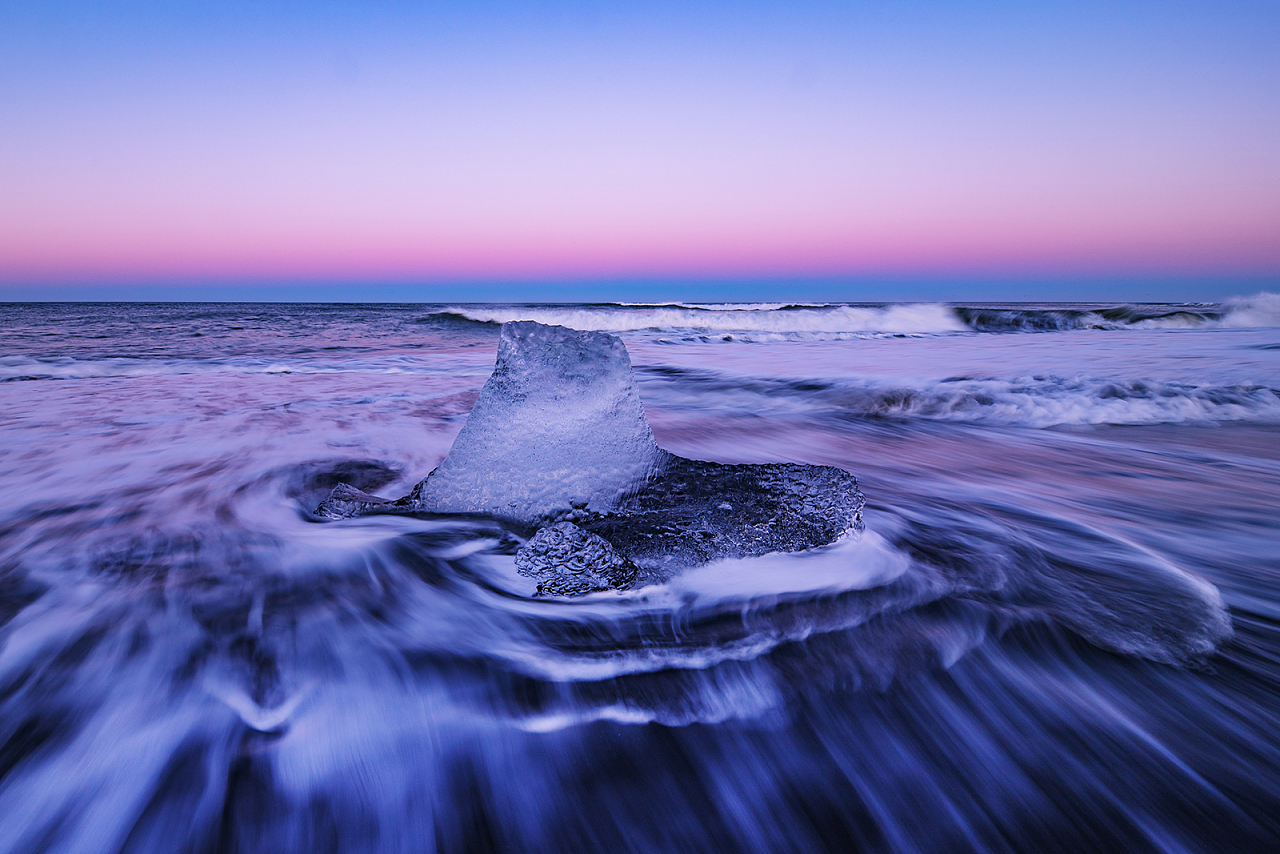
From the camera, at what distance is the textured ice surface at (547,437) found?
187 cm

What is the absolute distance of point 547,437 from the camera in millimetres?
1877

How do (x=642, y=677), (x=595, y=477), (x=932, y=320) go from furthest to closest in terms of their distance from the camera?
(x=932, y=320)
(x=595, y=477)
(x=642, y=677)

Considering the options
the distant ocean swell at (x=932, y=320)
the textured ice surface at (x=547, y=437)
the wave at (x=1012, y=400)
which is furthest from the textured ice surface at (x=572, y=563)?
the distant ocean swell at (x=932, y=320)

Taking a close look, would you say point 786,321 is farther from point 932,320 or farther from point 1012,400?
point 1012,400

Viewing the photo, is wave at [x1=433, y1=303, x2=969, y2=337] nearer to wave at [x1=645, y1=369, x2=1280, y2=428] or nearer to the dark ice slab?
wave at [x1=645, y1=369, x2=1280, y2=428]

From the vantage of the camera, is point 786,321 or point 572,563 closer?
point 572,563

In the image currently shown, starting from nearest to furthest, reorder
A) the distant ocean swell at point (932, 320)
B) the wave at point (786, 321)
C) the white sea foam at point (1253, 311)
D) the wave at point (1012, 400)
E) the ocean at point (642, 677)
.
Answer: the ocean at point (642, 677), the wave at point (1012, 400), the white sea foam at point (1253, 311), the distant ocean swell at point (932, 320), the wave at point (786, 321)

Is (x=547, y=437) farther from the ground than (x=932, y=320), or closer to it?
farther from the ground

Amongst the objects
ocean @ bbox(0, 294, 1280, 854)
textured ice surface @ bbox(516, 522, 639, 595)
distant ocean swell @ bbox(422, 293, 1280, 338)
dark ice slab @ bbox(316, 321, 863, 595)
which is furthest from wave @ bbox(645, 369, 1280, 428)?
distant ocean swell @ bbox(422, 293, 1280, 338)

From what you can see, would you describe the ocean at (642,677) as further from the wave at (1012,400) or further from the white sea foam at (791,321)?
the white sea foam at (791,321)

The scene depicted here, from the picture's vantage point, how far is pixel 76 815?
90 cm

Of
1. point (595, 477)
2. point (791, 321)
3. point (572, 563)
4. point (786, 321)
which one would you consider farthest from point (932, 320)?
point (572, 563)

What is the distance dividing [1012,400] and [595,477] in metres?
4.02

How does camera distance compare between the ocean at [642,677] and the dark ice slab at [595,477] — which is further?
the dark ice slab at [595,477]
